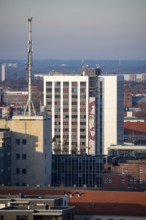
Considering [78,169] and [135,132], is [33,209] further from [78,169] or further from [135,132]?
[135,132]

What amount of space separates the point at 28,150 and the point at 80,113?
16.5 metres

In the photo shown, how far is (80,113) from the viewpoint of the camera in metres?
64.6

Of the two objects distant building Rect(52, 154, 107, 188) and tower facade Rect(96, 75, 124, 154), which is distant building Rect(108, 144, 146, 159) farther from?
distant building Rect(52, 154, 107, 188)

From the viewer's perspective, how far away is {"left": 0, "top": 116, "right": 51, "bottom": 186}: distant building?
158ft

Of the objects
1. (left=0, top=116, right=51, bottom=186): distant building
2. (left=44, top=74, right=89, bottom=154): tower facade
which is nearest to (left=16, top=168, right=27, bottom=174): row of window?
(left=0, top=116, right=51, bottom=186): distant building

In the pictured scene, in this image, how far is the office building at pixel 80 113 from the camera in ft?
210

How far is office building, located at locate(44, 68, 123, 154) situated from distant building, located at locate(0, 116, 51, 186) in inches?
540

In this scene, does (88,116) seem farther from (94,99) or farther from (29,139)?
(29,139)

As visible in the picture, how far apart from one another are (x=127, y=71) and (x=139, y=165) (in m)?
86.4

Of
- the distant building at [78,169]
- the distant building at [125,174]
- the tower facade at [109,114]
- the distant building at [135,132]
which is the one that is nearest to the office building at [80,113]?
the tower facade at [109,114]

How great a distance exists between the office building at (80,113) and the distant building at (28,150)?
1372cm

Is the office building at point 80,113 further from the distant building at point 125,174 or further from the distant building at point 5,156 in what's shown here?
the distant building at point 5,156

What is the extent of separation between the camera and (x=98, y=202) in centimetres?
4144

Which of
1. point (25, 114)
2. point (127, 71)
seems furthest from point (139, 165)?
point (127, 71)
